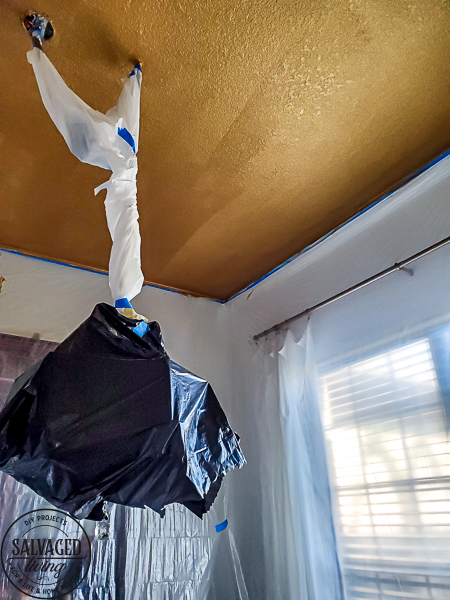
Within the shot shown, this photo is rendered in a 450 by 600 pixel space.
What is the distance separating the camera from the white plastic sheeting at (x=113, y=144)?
102cm

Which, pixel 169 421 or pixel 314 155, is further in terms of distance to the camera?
pixel 314 155

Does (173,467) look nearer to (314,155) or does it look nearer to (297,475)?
(297,475)

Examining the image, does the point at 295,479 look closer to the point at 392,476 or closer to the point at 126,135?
the point at 392,476

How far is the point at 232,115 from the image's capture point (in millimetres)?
1338

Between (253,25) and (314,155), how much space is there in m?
0.48

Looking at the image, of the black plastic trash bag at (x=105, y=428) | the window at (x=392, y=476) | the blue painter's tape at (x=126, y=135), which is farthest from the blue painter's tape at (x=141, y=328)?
the window at (x=392, y=476)

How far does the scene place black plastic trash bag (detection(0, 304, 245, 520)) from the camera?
0.92 metres

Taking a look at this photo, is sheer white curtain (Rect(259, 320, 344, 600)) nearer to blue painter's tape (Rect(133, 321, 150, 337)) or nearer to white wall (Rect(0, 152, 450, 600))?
white wall (Rect(0, 152, 450, 600))

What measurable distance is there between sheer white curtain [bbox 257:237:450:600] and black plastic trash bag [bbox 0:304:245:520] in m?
0.65

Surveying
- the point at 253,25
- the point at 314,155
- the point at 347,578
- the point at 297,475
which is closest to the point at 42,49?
the point at 253,25

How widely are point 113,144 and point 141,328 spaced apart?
16.2 inches

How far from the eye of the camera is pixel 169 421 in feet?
3.19

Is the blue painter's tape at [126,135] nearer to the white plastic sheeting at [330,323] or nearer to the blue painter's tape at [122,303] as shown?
the blue painter's tape at [122,303]

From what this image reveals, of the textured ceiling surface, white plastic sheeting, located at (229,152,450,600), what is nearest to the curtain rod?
white plastic sheeting, located at (229,152,450,600)
